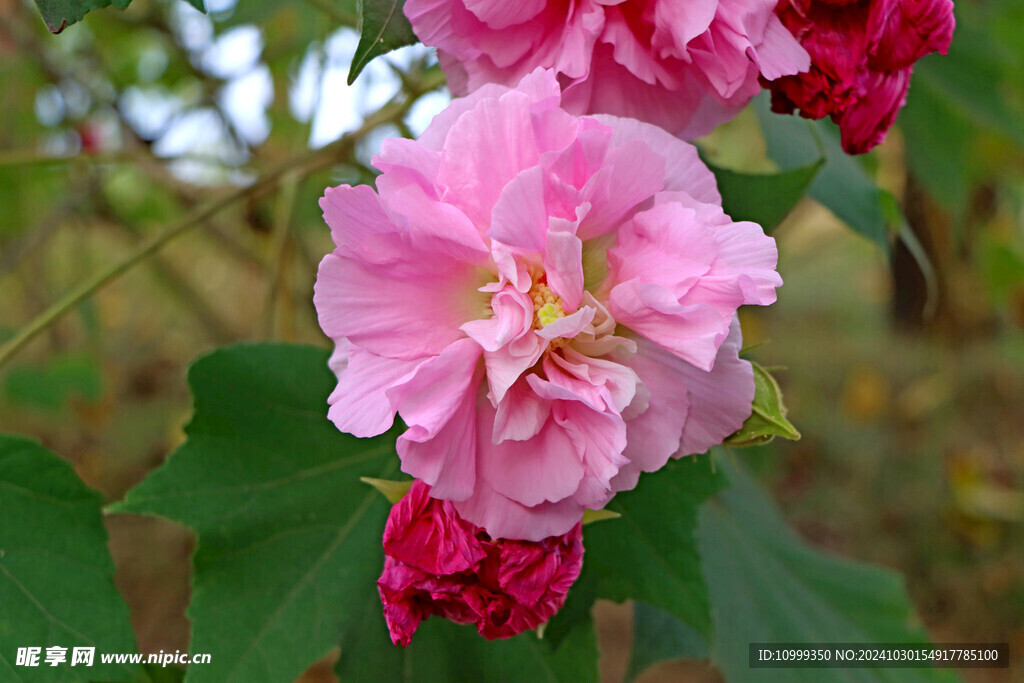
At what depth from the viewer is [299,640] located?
421 millimetres

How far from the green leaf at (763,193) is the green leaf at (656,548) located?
6.0 inches

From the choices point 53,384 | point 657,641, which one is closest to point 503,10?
point 657,641

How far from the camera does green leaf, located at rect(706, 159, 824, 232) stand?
436 millimetres

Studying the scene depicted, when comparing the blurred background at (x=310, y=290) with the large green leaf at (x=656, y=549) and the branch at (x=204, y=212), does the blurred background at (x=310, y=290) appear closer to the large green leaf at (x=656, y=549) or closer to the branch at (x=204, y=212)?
the branch at (x=204, y=212)

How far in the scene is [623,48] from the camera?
33cm

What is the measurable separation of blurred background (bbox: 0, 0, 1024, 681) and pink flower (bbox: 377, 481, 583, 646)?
35 cm

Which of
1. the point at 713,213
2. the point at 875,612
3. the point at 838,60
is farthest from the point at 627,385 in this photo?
the point at 875,612

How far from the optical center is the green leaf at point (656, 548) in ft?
1.41

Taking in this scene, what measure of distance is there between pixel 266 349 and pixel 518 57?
0.26 m

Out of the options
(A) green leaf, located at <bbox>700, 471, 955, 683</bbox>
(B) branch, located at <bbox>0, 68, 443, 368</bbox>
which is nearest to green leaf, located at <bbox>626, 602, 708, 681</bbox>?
(A) green leaf, located at <bbox>700, 471, 955, 683</bbox>

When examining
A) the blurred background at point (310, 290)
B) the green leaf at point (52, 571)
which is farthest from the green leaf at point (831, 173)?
the green leaf at point (52, 571)

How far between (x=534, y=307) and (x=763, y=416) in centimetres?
11

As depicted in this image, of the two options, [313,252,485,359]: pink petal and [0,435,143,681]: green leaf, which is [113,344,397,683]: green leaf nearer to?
[0,435,143,681]: green leaf

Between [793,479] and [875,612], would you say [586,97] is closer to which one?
[875,612]
